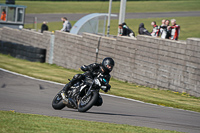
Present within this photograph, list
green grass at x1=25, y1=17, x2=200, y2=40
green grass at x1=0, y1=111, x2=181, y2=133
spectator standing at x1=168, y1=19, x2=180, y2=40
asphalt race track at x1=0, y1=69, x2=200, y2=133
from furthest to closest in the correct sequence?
green grass at x1=25, y1=17, x2=200, y2=40 < spectator standing at x1=168, y1=19, x2=180, y2=40 < asphalt race track at x1=0, y1=69, x2=200, y2=133 < green grass at x1=0, y1=111, x2=181, y2=133

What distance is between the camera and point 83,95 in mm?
8906

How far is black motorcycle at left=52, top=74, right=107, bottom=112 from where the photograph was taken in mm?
8438

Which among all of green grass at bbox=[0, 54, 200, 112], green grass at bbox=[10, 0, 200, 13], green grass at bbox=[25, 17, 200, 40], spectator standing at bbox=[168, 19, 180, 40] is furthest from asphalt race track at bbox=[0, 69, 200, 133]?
green grass at bbox=[10, 0, 200, 13]

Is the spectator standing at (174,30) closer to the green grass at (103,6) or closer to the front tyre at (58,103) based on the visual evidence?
the front tyre at (58,103)

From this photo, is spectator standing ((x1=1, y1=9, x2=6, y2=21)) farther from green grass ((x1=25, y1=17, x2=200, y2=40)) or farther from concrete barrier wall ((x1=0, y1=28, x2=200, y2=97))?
concrete barrier wall ((x1=0, y1=28, x2=200, y2=97))

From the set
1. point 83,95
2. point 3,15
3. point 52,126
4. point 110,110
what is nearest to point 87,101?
point 83,95

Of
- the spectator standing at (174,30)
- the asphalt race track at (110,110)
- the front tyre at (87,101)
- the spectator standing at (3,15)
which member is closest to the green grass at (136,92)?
the asphalt race track at (110,110)

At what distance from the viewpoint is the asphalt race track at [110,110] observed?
27.0ft

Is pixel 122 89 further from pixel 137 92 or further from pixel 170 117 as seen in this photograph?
pixel 170 117

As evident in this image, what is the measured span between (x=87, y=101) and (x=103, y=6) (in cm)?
4911

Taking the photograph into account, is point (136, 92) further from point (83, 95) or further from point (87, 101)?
point (87, 101)

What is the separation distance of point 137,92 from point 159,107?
9.87ft

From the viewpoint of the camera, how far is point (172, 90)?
14.6 metres

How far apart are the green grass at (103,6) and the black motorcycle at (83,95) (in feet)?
130
